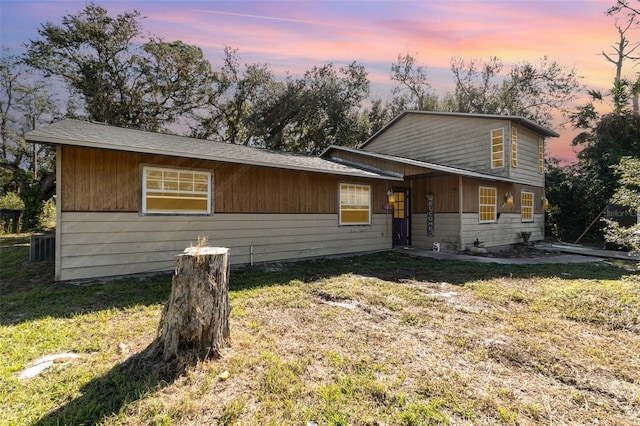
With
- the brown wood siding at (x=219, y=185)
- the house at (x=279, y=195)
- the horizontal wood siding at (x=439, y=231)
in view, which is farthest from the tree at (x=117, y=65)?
the horizontal wood siding at (x=439, y=231)

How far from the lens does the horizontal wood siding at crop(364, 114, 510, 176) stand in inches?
452

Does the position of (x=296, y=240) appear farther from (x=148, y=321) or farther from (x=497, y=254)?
(x=497, y=254)

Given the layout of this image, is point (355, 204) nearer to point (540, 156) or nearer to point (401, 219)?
point (401, 219)

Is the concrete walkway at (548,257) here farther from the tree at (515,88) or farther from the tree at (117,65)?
the tree at (117,65)

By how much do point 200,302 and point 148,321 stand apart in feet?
4.70

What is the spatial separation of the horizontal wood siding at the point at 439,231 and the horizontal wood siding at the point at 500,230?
260 millimetres

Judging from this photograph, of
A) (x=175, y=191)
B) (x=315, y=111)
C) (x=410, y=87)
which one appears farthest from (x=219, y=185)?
(x=410, y=87)

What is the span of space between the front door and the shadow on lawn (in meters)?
9.36

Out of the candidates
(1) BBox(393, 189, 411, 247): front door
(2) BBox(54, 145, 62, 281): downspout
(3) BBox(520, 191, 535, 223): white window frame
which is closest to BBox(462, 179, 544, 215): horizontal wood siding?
(3) BBox(520, 191, 535, 223): white window frame

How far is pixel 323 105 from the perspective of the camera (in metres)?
20.8

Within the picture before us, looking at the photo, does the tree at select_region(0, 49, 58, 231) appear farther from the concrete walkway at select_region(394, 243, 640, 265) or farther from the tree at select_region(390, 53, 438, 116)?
the tree at select_region(390, 53, 438, 116)

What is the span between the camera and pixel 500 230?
11070 millimetres

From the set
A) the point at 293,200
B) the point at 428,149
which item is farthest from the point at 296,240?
the point at 428,149

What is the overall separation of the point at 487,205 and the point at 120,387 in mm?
11214
